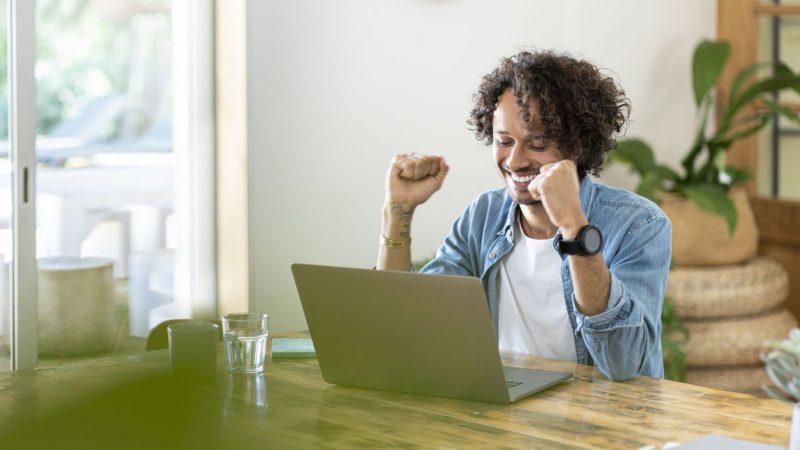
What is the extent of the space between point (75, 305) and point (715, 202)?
214cm

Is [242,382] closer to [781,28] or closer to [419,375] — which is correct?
[419,375]

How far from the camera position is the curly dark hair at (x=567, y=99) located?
1919 mm

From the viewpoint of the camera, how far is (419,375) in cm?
144

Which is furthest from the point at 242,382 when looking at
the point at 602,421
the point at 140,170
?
the point at 140,170

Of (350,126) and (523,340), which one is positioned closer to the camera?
(523,340)

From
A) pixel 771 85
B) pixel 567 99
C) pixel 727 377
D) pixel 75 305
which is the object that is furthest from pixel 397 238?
pixel 771 85

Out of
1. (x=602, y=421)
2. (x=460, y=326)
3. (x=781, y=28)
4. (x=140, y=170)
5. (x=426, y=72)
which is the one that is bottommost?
(x=602, y=421)

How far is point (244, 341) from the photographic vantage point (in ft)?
5.26

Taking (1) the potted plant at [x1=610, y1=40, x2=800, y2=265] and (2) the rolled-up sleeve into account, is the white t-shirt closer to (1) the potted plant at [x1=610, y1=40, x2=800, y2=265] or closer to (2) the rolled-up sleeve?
(2) the rolled-up sleeve

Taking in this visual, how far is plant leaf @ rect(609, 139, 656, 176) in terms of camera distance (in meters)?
3.80

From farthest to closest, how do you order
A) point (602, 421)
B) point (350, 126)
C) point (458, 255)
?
point (350, 126) < point (458, 255) < point (602, 421)

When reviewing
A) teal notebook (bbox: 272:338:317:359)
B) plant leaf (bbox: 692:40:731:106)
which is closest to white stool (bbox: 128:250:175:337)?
teal notebook (bbox: 272:338:317:359)

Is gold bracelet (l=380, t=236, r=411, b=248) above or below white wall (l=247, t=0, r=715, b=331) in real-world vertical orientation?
below

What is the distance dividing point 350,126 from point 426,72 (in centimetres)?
33
